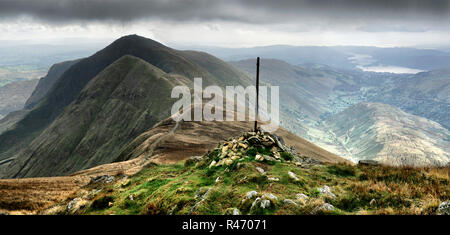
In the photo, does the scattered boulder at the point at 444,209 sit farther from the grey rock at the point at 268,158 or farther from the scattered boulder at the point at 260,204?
the grey rock at the point at 268,158

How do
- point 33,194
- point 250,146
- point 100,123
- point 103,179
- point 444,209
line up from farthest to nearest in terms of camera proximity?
point 100,123 → point 103,179 → point 33,194 → point 250,146 → point 444,209

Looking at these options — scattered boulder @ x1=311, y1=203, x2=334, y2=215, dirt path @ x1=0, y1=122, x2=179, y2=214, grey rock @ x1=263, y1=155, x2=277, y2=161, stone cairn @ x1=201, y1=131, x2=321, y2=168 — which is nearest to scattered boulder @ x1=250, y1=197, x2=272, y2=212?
scattered boulder @ x1=311, y1=203, x2=334, y2=215

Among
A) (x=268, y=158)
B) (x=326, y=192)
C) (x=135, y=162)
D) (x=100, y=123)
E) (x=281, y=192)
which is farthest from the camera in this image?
(x=100, y=123)

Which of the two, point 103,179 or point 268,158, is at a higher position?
point 268,158

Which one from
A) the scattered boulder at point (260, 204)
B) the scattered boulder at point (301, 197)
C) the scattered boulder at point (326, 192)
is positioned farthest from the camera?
the scattered boulder at point (326, 192)

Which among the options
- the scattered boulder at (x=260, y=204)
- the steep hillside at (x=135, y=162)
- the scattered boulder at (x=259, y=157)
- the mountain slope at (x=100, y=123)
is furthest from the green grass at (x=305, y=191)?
the mountain slope at (x=100, y=123)

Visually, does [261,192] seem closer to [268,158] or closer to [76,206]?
[268,158]

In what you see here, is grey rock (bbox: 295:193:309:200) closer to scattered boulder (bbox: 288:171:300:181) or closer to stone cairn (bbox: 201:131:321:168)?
scattered boulder (bbox: 288:171:300:181)

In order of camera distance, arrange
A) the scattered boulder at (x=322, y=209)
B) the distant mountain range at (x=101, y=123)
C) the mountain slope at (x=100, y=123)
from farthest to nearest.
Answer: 1. the mountain slope at (x=100, y=123)
2. the distant mountain range at (x=101, y=123)
3. the scattered boulder at (x=322, y=209)

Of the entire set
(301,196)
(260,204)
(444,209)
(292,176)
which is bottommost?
(292,176)

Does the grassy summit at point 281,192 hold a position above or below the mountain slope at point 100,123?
above

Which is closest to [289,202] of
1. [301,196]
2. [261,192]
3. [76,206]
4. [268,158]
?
[301,196]
